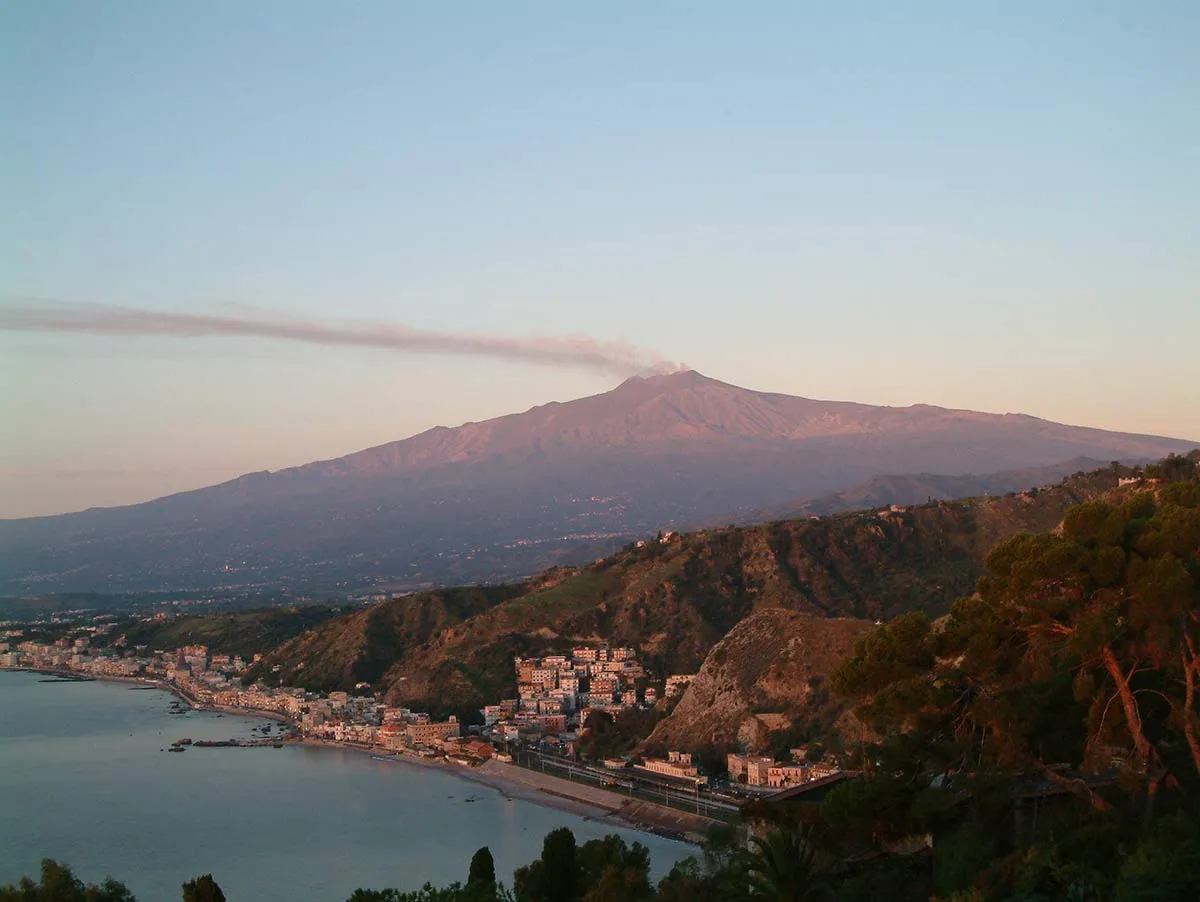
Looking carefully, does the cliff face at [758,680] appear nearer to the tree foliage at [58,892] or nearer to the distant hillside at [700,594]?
the distant hillside at [700,594]

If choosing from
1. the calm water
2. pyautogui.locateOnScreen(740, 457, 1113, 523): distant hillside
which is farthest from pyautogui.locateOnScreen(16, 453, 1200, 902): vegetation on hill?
pyautogui.locateOnScreen(740, 457, 1113, 523): distant hillside

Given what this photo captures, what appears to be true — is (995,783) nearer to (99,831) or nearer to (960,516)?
(99,831)

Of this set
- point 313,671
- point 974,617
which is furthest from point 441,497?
point 974,617

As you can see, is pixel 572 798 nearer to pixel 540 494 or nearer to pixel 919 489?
pixel 919 489

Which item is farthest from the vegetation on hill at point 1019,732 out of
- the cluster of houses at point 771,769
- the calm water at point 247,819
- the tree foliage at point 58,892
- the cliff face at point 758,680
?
the cliff face at point 758,680

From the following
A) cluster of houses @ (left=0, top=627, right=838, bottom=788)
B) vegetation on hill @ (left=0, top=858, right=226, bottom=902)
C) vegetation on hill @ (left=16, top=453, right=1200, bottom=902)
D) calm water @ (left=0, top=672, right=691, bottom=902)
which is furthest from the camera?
cluster of houses @ (left=0, top=627, right=838, bottom=788)

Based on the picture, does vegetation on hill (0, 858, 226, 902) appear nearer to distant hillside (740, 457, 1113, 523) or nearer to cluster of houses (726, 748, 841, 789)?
cluster of houses (726, 748, 841, 789)
